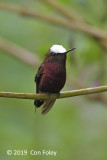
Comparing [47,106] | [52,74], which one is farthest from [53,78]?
[47,106]

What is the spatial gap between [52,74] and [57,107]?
200cm

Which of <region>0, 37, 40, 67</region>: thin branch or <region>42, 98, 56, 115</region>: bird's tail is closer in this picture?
<region>42, 98, 56, 115</region>: bird's tail

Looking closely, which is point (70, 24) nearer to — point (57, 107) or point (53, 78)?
point (53, 78)

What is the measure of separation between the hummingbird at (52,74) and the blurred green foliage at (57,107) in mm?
694

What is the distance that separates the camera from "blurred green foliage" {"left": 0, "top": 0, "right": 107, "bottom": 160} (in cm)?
448

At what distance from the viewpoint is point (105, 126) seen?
5316 mm

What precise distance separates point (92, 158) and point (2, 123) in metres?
0.98

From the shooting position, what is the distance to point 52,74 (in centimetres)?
337

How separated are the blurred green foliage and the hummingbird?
0.69 m

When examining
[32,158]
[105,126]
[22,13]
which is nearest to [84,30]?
[22,13]

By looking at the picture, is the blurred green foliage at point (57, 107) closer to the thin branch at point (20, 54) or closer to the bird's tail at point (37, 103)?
the thin branch at point (20, 54)

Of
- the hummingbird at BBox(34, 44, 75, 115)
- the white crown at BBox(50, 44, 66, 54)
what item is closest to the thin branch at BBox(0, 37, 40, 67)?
the hummingbird at BBox(34, 44, 75, 115)

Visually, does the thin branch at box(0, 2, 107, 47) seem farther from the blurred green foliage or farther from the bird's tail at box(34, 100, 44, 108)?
the bird's tail at box(34, 100, 44, 108)

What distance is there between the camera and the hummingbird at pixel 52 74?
10.8ft
